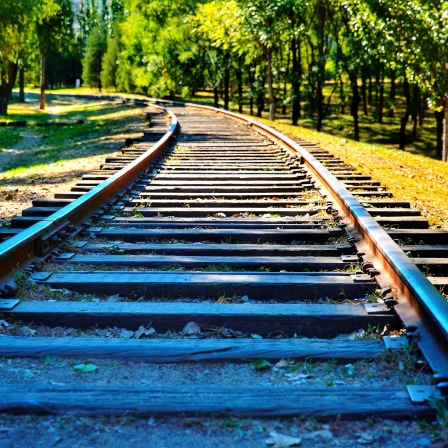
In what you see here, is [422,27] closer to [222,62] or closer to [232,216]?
[232,216]

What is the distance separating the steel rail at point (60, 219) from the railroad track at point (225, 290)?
18 millimetres

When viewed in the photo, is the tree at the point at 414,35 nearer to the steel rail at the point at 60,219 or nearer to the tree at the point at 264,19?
the tree at the point at 264,19

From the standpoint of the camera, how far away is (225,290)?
3.87 metres

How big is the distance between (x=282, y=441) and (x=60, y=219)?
3.14m

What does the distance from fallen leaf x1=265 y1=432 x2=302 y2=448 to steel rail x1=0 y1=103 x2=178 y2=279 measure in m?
2.11

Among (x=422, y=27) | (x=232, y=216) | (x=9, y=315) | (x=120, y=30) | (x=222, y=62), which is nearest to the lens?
(x=9, y=315)

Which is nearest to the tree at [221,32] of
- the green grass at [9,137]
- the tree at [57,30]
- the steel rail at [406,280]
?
the tree at [57,30]

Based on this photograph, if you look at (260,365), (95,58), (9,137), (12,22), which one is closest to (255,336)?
(260,365)

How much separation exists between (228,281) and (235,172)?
17.3 feet

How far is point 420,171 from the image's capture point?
444 inches

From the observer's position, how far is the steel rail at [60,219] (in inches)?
156

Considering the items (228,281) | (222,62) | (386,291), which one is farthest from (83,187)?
(222,62)

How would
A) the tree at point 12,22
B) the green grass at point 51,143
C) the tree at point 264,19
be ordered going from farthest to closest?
the tree at point 264,19 → the tree at point 12,22 → the green grass at point 51,143

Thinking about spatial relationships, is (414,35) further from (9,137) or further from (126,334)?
(126,334)
